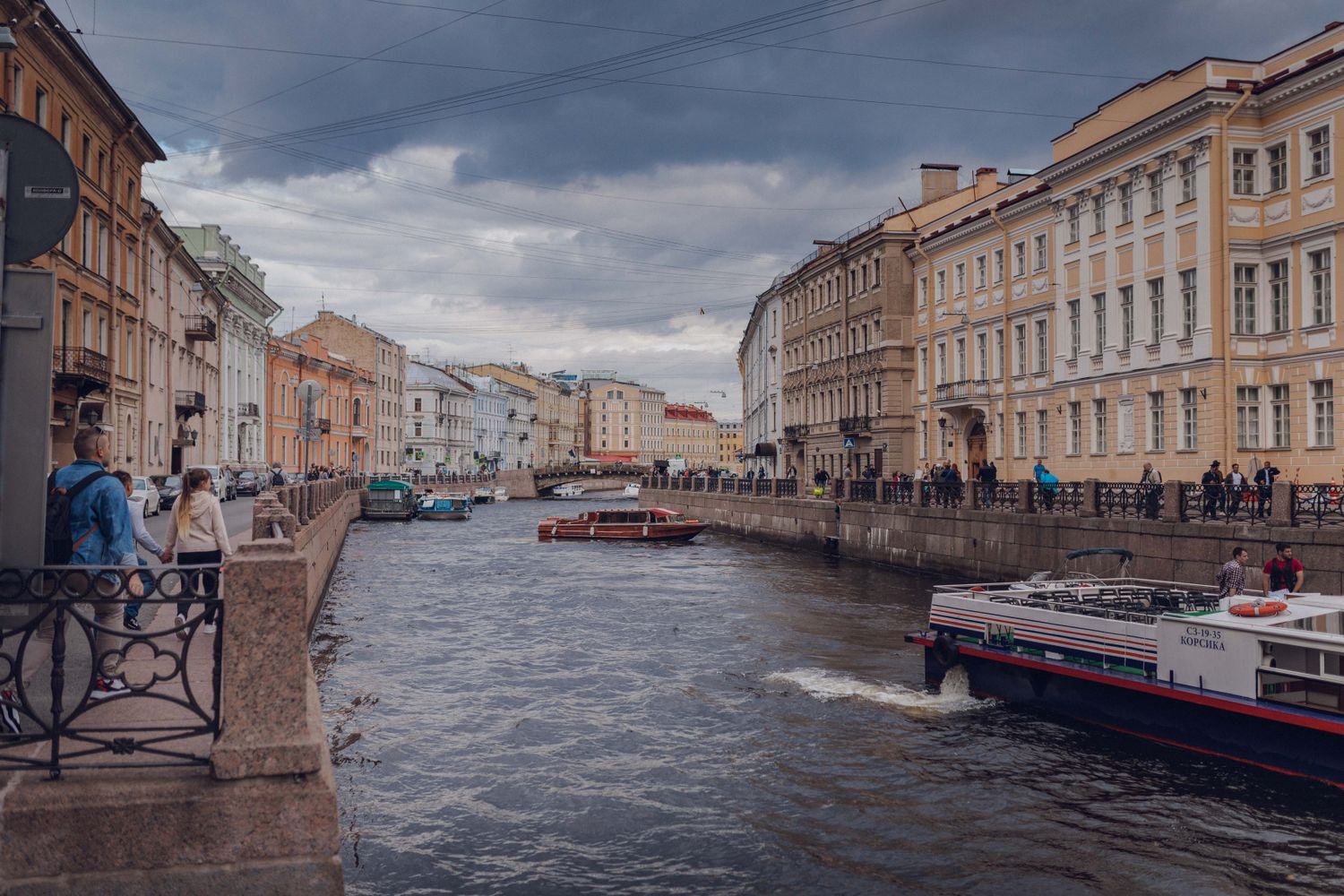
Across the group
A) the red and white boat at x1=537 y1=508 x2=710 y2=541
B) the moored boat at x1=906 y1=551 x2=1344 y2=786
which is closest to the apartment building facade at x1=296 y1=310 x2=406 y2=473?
the red and white boat at x1=537 y1=508 x2=710 y2=541

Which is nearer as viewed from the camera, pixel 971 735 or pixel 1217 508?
pixel 971 735

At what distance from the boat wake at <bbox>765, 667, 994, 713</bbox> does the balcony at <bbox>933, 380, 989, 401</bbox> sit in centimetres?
2640

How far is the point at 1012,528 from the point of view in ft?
84.7

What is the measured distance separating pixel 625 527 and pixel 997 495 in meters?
21.6

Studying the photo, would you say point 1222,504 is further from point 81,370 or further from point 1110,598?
point 81,370

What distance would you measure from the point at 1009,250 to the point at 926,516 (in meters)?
12.4

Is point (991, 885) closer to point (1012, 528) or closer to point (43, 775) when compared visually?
point (43, 775)

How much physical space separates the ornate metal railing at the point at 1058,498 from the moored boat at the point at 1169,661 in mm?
9532

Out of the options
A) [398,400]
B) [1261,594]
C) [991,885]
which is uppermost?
[398,400]

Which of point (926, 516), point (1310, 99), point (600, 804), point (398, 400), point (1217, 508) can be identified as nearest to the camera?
point (600, 804)

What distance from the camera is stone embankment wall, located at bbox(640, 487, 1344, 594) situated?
17234mm

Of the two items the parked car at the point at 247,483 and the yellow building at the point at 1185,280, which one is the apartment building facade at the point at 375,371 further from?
the yellow building at the point at 1185,280

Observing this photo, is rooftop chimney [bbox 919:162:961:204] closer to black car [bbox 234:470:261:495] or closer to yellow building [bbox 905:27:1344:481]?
yellow building [bbox 905:27:1344:481]

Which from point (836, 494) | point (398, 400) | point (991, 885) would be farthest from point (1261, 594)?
point (398, 400)
